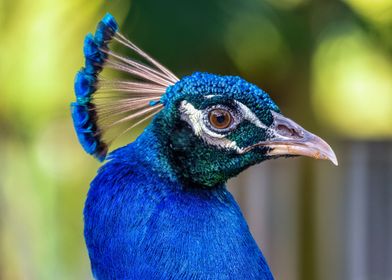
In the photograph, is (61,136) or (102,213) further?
(61,136)

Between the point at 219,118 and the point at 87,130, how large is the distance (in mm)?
268

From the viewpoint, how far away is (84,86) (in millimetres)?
1442

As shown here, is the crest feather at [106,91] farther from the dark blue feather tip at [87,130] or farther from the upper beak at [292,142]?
the upper beak at [292,142]

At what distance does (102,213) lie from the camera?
1.37 meters

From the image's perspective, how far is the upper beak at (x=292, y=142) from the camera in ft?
4.36

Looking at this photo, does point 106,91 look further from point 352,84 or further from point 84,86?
point 352,84

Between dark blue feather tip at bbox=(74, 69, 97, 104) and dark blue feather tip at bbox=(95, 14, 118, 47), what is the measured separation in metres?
0.07

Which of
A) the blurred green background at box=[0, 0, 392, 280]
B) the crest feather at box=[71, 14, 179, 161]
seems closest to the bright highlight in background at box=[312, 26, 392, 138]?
the blurred green background at box=[0, 0, 392, 280]

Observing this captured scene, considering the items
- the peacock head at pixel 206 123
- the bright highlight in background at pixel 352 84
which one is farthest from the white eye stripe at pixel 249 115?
the bright highlight in background at pixel 352 84

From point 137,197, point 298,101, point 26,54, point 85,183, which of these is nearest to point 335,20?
point 298,101

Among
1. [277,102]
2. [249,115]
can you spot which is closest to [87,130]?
[249,115]

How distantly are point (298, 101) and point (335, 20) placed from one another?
1.93 feet

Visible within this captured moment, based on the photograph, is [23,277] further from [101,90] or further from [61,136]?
[101,90]

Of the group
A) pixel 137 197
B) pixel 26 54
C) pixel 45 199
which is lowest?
pixel 45 199
